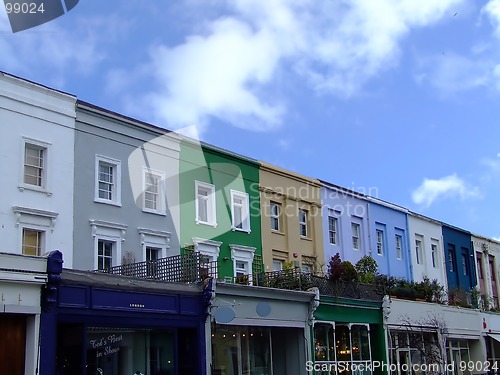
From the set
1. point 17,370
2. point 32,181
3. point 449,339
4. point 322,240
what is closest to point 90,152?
point 32,181

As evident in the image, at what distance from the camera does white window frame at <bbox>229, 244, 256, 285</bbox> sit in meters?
29.9

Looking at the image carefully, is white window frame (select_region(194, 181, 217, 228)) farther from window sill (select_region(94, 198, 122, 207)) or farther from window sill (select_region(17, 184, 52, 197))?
window sill (select_region(17, 184, 52, 197))

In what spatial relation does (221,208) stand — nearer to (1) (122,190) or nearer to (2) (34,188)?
(1) (122,190)

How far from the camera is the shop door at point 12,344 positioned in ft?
53.4

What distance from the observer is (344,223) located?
3694 centimetres

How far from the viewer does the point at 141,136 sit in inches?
1077

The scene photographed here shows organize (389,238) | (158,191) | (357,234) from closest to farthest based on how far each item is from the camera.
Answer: (158,191), (357,234), (389,238)

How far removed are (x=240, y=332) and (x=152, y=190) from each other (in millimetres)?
→ 7165

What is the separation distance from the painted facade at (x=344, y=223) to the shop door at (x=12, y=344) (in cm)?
2029

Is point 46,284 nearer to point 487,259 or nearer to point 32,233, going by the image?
point 32,233

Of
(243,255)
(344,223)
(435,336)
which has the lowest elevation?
(435,336)

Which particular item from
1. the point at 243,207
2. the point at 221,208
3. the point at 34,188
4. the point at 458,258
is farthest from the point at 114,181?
the point at 458,258

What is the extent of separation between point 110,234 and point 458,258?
28.5m

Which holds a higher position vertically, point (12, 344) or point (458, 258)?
point (458, 258)
